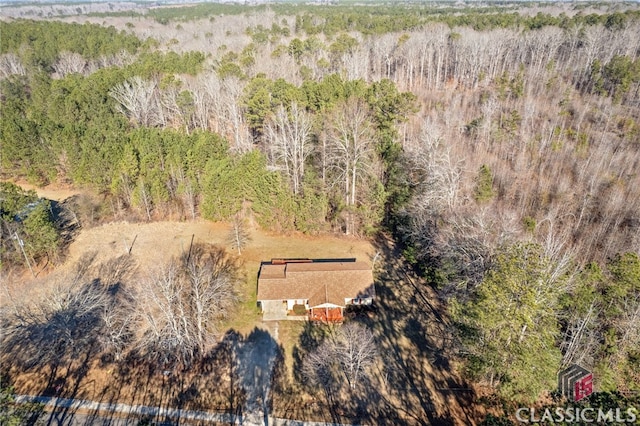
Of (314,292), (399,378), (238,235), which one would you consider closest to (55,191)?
(238,235)

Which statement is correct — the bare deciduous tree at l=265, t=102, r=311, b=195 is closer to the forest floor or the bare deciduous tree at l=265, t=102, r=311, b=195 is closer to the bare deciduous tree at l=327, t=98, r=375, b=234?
the bare deciduous tree at l=327, t=98, r=375, b=234

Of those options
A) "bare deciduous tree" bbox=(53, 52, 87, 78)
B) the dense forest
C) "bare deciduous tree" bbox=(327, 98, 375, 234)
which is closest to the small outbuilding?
the dense forest

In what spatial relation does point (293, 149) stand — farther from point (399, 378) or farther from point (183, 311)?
point (399, 378)

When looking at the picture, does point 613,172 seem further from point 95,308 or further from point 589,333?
point 95,308

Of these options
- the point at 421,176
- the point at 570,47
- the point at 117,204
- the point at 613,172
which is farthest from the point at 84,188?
the point at 570,47

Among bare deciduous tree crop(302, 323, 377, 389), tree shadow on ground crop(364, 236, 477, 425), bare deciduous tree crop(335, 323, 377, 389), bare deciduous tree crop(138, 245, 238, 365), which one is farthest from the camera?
bare deciduous tree crop(138, 245, 238, 365)
